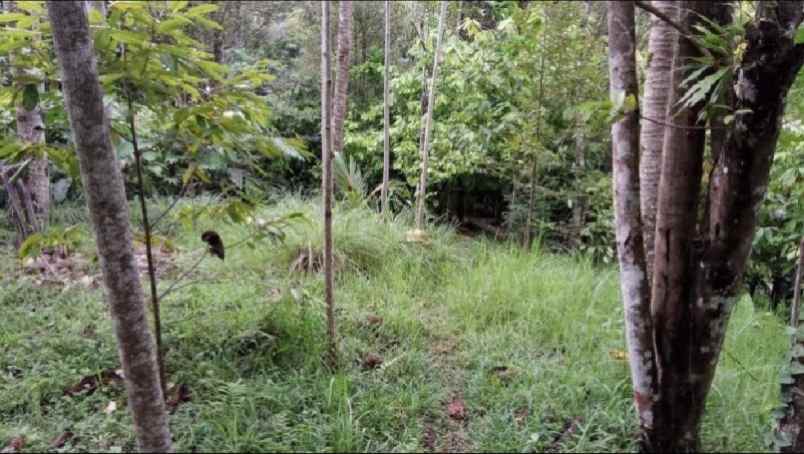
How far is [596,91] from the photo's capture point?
471 cm

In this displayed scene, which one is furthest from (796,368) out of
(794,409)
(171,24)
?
(171,24)

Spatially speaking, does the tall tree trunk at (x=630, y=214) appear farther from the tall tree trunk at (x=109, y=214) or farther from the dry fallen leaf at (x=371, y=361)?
the tall tree trunk at (x=109, y=214)

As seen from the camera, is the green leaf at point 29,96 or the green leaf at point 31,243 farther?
the green leaf at point 31,243

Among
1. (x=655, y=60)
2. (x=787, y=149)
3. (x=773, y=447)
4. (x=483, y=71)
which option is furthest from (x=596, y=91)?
(x=773, y=447)

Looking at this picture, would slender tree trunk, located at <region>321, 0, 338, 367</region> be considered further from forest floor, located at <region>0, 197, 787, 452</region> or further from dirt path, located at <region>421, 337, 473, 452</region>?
dirt path, located at <region>421, 337, 473, 452</region>

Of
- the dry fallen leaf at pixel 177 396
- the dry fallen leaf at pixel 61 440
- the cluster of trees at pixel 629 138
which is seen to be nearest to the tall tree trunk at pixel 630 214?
the cluster of trees at pixel 629 138

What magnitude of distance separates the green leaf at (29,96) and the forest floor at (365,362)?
0.66 metres

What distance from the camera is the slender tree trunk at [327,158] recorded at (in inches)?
83.7

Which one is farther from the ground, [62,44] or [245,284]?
[62,44]

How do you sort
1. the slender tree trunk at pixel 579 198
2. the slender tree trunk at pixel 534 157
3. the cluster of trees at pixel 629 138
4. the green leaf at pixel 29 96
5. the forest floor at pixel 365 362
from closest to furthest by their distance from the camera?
1. the cluster of trees at pixel 629 138
2. the green leaf at pixel 29 96
3. the forest floor at pixel 365 362
4. the slender tree trunk at pixel 534 157
5. the slender tree trunk at pixel 579 198

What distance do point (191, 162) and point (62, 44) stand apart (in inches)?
23.5

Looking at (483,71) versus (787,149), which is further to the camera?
(483,71)

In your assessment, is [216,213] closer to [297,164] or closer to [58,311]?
[58,311]

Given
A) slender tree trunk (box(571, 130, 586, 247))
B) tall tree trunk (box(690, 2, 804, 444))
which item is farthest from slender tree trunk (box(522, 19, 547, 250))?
tall tree trunk (box(690, 2, 804, 444))
